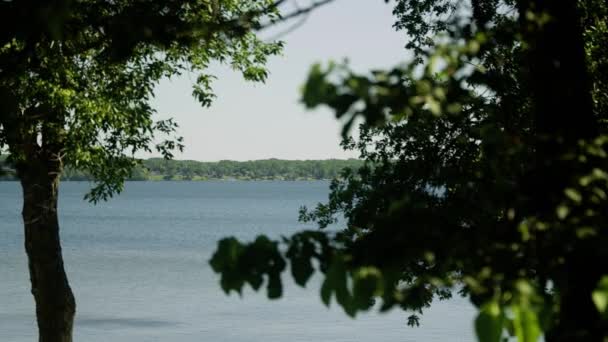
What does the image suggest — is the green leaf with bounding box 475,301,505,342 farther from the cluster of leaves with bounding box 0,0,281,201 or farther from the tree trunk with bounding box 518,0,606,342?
the cluster of leaves with bounding box 0,0,281,201

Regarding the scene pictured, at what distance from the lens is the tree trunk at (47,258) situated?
52.1 ft

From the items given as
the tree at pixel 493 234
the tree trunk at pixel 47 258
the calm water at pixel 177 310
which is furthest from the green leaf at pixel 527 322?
the calm water at pixel 177 310

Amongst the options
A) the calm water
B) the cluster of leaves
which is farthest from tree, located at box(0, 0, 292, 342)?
the calm water

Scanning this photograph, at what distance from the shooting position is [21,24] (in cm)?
347

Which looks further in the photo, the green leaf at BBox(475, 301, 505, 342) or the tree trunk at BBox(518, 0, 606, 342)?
the tree trunk at BBox(518, 0, 606, 342)

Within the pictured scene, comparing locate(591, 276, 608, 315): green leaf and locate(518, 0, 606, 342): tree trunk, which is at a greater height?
locate(518, 0, 606, 342): tree trunk

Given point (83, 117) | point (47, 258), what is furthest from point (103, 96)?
point (47, 258)

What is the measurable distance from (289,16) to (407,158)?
8.57 metres

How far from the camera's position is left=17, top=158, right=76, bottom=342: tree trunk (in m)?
15.9

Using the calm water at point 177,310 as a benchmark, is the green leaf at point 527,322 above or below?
above

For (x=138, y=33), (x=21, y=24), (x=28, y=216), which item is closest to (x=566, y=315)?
(x=138, y=33)

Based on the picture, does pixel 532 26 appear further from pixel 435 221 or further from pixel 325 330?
pixel 325 330

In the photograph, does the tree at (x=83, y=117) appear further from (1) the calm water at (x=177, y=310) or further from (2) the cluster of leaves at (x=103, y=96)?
(1) the calm water at (x=177, y=310)

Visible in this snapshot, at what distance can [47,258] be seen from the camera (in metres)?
16.1
